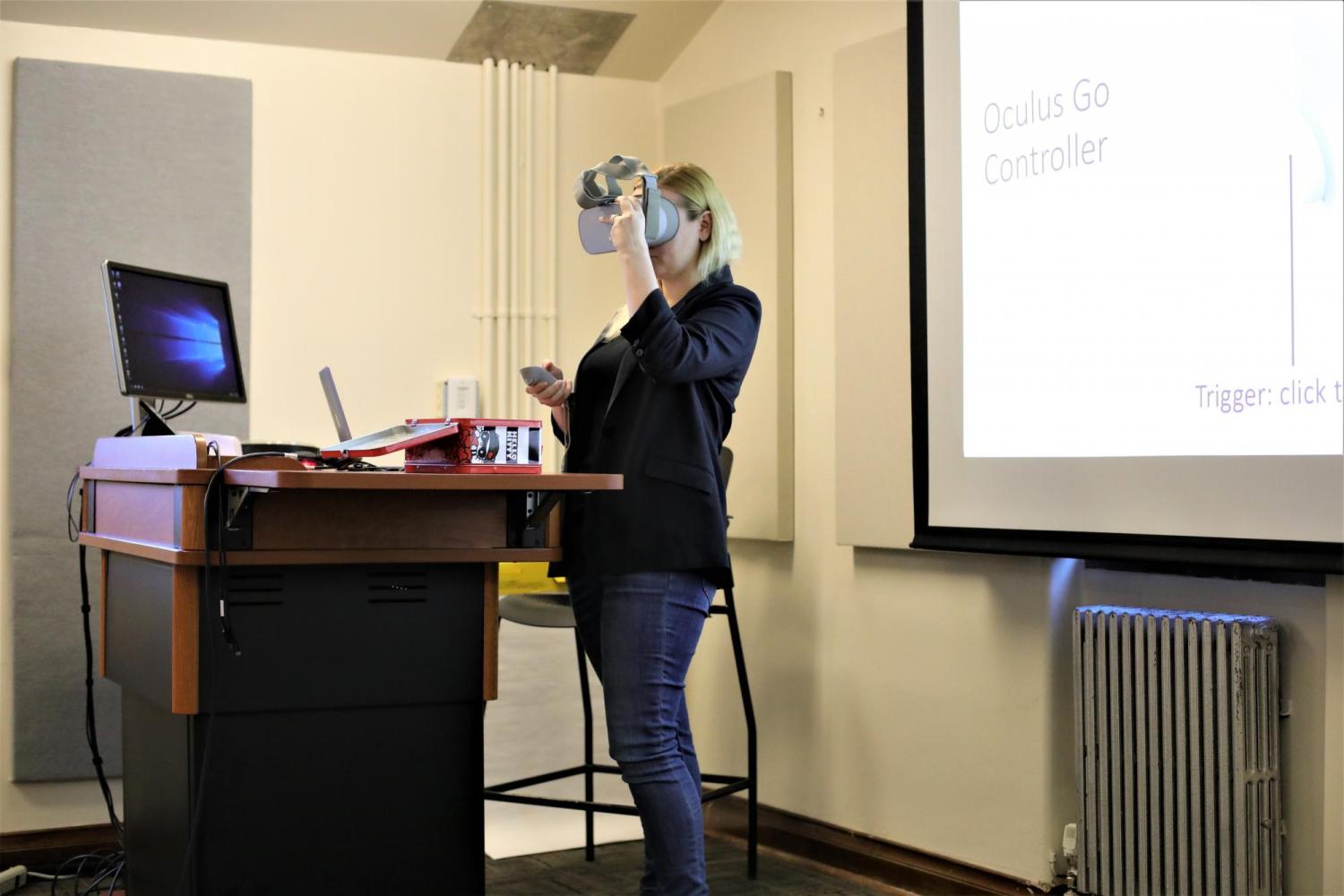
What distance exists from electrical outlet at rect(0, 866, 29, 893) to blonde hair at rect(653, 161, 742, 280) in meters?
2.19

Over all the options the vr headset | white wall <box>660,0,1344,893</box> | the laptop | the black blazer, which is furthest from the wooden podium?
white wall <box>660,0,1344,893</box>

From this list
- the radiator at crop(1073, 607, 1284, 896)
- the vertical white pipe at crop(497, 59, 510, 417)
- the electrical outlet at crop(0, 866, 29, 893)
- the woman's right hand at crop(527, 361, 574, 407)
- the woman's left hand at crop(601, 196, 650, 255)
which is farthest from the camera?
the vertical white pipe at crop(497, 59, 510, 417)

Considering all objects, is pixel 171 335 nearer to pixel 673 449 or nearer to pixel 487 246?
pixel 487 246

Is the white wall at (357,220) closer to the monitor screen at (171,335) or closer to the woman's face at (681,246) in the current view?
the monitor screen at (171,335)

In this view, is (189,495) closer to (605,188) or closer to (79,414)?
Result: (605,188)

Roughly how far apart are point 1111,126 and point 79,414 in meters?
2.68

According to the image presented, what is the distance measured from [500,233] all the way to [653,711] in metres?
2.23

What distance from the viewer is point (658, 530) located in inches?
81.3

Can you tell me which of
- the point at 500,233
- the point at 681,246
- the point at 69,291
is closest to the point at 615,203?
the point at 681,246

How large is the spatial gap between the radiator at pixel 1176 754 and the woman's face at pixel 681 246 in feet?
3.86

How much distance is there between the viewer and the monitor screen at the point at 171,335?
2.79m

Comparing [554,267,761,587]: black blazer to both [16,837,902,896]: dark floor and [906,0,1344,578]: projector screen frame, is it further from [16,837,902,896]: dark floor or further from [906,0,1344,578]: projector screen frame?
[16,837,902,896]: dark floor

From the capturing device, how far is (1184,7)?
8.07ft

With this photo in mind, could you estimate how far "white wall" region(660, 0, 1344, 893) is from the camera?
2430 mm
